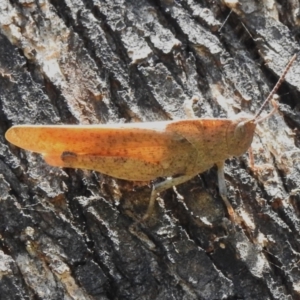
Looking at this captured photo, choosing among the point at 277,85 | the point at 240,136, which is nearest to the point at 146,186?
the point at 240,136

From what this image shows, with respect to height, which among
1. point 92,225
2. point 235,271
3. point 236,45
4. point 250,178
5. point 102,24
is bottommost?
point 92,225

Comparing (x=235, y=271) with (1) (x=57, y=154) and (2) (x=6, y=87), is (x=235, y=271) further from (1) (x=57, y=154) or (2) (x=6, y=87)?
(2) (x=6, y=87)

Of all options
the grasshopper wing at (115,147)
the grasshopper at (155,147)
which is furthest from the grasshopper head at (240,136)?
the grasshopper wing at (115,147)

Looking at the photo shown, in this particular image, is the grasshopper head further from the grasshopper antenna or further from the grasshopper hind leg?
the grasshopper hind leg

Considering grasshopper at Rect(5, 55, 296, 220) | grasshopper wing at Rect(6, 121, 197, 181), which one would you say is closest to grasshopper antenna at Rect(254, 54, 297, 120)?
grasshopper at Rect(5, 55, 296, 220)

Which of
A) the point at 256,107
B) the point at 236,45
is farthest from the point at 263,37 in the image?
the point at 256,107

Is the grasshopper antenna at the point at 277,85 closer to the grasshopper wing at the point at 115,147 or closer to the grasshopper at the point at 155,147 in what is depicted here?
the grasshopper at the point at 155,147
